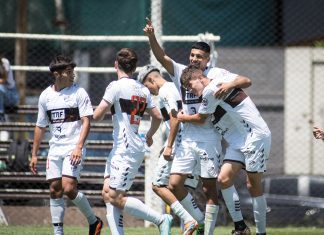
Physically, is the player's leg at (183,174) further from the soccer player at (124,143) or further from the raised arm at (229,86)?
the raised arm at (229,86)

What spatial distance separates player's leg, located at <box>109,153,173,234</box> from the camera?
10.8m

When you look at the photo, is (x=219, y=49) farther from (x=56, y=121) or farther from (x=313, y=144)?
(x=56, y=121)

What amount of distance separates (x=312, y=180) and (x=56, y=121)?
922cm

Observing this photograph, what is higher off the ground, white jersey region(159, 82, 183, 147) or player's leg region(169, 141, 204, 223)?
white jersey region(159, 82, 183, 147)

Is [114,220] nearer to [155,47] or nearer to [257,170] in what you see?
[257,170]

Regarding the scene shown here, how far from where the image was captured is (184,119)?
11.3 m

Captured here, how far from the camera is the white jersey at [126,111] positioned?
1087cm

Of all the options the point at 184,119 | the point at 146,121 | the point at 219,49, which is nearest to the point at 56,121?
the point at 184,119

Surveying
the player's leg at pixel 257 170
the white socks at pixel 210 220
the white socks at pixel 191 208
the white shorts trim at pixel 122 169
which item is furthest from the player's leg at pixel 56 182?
the player's leg at pixel 257 170

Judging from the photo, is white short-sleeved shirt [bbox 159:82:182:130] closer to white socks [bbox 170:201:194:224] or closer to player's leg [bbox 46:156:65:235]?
white socks [bbox 170:201:194:224]

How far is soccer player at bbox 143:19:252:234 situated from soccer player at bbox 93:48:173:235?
59 cm

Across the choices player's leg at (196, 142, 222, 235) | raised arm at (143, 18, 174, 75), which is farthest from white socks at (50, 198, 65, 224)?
raised arm at (143, 18, 174, 75)

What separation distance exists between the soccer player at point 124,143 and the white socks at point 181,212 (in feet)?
1.14

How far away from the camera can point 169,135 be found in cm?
1182
